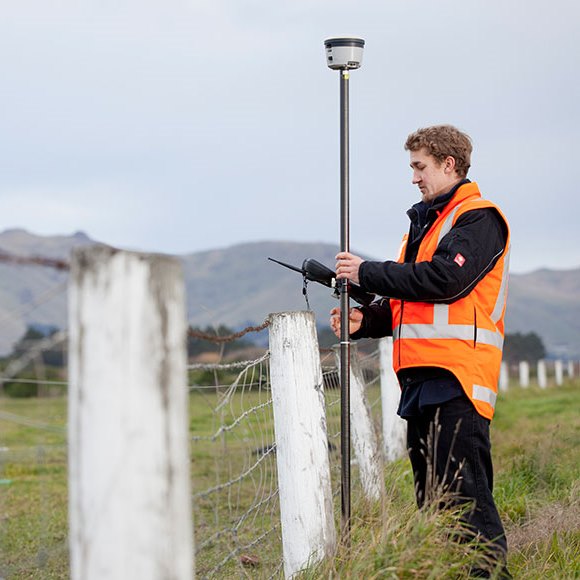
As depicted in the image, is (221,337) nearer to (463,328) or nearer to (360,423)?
(463,328)

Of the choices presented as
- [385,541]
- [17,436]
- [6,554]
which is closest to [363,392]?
[6,554]

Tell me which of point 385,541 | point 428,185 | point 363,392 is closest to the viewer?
point 385,541

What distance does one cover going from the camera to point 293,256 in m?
193

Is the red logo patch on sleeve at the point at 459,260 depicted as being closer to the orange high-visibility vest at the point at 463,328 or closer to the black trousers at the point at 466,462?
the orange high-visibility vest at the point at 463,328

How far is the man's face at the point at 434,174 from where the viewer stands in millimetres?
A: 4723

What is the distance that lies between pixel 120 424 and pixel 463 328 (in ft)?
7.95

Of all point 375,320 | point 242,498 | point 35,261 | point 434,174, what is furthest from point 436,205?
point 242,498

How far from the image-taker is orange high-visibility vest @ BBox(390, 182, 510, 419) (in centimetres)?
439

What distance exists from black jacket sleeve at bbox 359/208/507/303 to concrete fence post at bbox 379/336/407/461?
400cm

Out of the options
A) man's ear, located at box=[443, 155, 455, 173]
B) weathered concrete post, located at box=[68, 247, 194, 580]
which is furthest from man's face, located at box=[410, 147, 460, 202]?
weathered concrete post, located at box=[68, 247, 194, 580]

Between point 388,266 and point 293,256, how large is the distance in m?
189

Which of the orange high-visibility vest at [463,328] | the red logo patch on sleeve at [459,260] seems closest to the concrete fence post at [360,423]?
the orange high-visibility vest at [463,328]

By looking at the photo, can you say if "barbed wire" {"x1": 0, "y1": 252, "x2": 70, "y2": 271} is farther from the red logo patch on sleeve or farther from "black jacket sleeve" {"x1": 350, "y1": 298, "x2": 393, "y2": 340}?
"black jacket sleeve" {"x1": 350, "y1": 298, "x2": 393, "y2": 340}

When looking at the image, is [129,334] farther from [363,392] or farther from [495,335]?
[363,392]
